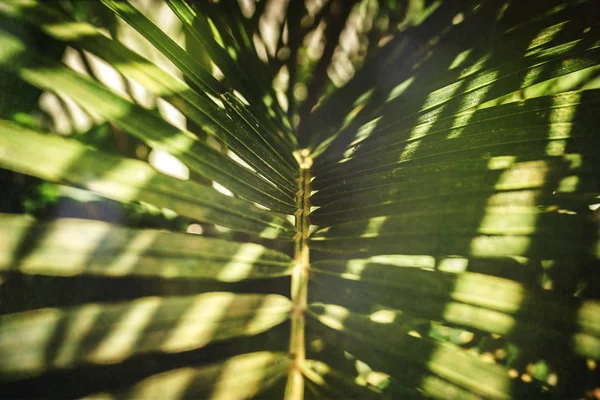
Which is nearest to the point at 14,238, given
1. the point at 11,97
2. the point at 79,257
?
the point at 79,257

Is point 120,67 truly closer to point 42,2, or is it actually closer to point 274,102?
point 42,2

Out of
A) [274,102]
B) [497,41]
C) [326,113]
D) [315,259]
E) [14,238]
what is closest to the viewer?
[14,238]

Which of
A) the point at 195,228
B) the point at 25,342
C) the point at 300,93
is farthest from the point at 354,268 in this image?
the point at 300,93

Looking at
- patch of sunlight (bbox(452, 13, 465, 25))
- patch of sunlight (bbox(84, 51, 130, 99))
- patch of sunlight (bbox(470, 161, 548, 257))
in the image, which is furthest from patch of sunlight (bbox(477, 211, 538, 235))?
patch of sunlight (bbox(84, 51, 130, 99))

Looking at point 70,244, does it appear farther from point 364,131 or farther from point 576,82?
point 576,82

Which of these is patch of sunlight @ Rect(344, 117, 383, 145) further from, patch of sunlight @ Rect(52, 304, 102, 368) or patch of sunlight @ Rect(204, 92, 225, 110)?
patch of sunlight @ Rect(52, 304, 102, 368)

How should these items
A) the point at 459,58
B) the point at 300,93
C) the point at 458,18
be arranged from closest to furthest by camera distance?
the point at 459,58 < the point at 458,18 < the point at 300,93

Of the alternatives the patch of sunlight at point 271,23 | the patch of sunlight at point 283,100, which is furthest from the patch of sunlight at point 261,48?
the patch of sunlight at point 283,100
